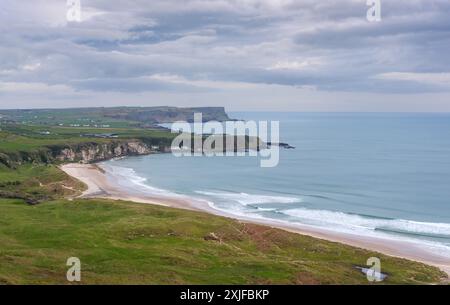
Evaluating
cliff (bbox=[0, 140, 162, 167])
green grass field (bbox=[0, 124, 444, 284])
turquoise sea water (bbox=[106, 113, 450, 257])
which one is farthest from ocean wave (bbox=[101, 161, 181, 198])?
green grass field (bbox=[0, 124, 444, 284])

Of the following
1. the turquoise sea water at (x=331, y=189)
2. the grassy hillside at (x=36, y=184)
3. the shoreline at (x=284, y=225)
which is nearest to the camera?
the shoreline at (x=284, y=225)

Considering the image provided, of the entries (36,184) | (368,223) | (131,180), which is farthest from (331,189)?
(36,184)

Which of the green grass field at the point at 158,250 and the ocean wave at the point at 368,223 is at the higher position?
the green grass field at the point at 158,250

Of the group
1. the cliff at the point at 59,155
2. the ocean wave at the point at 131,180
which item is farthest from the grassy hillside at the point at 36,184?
the ocean wave at the point at 131,180

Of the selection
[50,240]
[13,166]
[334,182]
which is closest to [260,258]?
[50,240]

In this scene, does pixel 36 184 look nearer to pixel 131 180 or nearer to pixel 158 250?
pixel 131 180

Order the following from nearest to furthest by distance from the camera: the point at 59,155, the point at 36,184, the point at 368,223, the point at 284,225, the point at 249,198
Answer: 1. the point at 284,225
2. the point at 368,223
3. the point at 36,184
4. the point at 249,198
5. the point at 59,155

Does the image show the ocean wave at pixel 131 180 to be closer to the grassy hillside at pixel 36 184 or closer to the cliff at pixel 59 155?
the cliff at pixel 59 155
